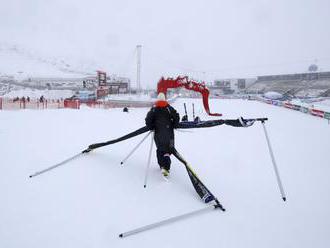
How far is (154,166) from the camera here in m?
5.40

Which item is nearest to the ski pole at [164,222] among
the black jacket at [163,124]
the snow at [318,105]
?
the black jacket at [163,124]

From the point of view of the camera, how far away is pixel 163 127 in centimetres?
457

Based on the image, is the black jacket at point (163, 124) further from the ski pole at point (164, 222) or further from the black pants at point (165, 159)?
the ski pole at point (164, 222)

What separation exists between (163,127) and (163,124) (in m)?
0.06

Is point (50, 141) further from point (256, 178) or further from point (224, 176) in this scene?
point (256, 178)

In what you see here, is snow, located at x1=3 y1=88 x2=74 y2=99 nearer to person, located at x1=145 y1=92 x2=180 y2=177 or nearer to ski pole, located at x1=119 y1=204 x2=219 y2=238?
person, located at x1=145 y1=92 x2=180 y2=177

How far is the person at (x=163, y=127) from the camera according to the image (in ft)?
14.9

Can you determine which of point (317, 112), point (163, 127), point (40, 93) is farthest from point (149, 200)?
point (40, 93)

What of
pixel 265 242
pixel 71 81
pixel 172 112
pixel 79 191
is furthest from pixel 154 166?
pixel 71 81

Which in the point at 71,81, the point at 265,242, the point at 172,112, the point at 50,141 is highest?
the point at 71,81

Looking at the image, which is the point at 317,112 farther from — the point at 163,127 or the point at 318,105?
the point at 163,127

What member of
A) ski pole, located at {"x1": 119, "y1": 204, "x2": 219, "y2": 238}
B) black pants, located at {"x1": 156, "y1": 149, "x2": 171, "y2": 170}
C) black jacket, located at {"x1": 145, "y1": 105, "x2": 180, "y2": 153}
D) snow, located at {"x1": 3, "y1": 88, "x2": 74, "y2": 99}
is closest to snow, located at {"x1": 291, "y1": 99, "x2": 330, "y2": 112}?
black jacket, located at {"x1": 145, "y1": 105, "x2": 180, "y2": 153}

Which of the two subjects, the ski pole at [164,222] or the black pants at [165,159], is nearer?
the ski pole at [164,222]

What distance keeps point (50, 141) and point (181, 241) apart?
5.75 meters
